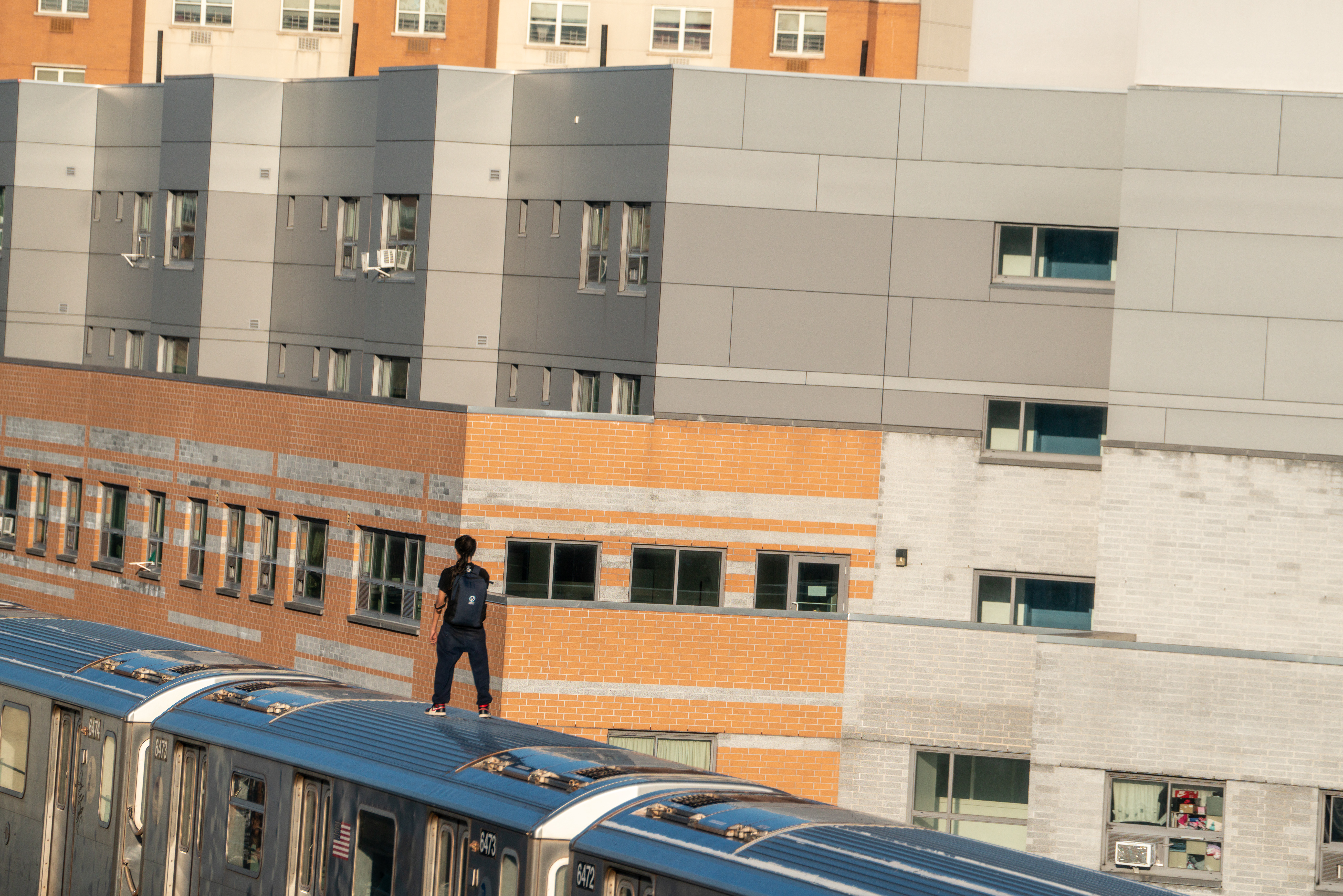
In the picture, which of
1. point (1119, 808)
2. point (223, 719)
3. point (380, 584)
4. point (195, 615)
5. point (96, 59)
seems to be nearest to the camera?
point (223, 719)

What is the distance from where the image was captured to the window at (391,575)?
79.0 feet

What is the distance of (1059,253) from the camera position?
2370 cm

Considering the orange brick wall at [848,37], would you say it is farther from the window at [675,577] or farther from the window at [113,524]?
the window at [675,577]

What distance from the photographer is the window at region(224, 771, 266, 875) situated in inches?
520

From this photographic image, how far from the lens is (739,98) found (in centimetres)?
2380

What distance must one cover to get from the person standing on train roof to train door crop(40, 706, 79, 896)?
11.4ft

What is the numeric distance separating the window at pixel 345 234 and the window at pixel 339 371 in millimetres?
1476

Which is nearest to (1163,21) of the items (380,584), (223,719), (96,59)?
(380,584)

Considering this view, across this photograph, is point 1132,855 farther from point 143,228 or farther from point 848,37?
point 848,37

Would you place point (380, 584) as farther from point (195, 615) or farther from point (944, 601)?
point (944, 601)

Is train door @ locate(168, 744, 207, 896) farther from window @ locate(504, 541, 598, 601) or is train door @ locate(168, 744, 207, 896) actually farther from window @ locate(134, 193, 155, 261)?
window @ locate(134, 193, 155, 261)

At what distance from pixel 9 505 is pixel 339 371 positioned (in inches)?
305

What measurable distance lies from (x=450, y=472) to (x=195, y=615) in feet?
24.2

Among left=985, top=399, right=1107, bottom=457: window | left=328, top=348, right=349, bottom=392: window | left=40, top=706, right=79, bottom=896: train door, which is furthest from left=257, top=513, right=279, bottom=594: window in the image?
left=985, top=399, right=1107, bottom=457: window
